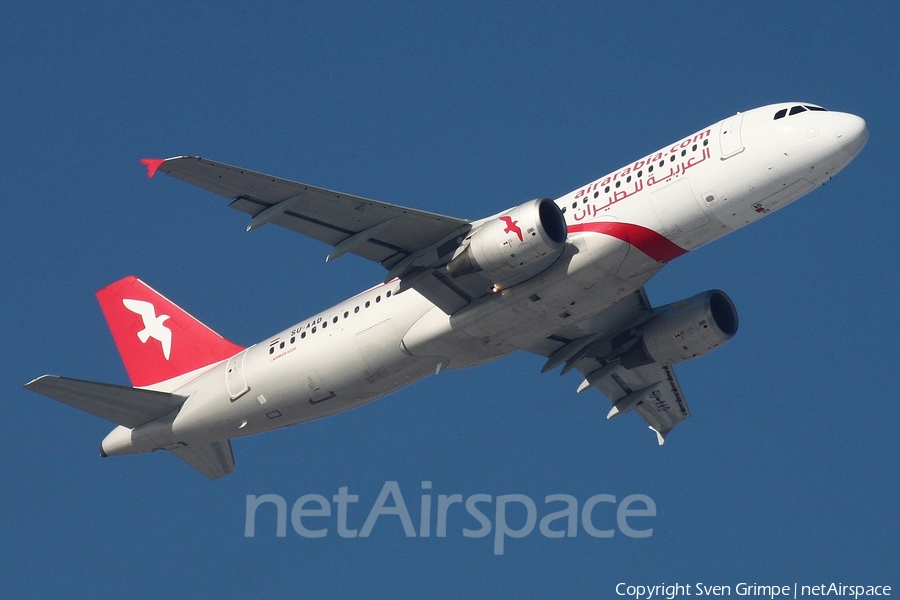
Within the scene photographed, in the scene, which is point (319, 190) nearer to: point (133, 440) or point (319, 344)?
point (319, 344)

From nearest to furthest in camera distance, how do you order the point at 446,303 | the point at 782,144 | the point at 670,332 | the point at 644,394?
1. the point at 782,144
2. the point at 446,303
3. the point at 670,332
4. the point at 644,394

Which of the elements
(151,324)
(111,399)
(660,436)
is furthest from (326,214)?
(660,436)

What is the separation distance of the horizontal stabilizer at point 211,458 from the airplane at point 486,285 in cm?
6

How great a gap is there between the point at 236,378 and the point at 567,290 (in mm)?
11650

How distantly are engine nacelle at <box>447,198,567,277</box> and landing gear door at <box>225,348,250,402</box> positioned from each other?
9.44 m

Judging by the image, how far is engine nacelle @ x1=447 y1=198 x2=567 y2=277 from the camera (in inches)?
1377

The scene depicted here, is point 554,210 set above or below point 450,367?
above

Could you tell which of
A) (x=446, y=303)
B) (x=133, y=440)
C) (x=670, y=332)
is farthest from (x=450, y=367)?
(x=133, y=440)

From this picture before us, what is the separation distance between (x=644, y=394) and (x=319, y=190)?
1634 cm

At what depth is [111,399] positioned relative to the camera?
4166 cm

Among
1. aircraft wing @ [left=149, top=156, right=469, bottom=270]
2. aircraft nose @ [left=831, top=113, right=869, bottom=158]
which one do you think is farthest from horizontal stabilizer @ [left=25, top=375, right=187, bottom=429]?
aircraft nose @ [left=831, top=113, right=869, bottom=158]

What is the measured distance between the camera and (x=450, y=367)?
130 ft

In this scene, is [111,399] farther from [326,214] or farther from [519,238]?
[519,238]

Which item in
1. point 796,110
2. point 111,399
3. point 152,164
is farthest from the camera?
point 111,399
